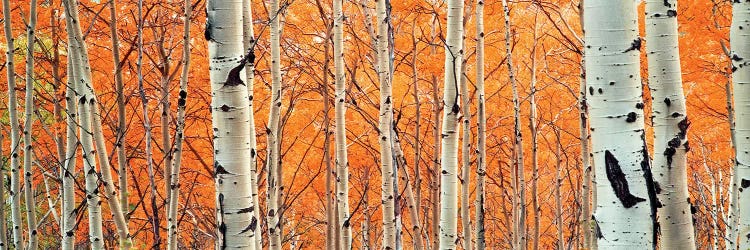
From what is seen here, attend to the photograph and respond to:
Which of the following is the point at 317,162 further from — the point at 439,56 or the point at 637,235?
the point at 637,235

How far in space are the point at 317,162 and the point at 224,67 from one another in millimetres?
11346

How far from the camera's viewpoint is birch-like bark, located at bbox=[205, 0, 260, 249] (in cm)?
284

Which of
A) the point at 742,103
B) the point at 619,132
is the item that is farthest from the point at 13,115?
the point at 742,103

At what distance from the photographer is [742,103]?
154 inches

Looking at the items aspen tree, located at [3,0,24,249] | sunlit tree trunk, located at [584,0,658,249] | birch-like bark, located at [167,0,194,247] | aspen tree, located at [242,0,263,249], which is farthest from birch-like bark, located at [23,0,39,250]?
sunlit tree trunk, located at [584,0,658,249]

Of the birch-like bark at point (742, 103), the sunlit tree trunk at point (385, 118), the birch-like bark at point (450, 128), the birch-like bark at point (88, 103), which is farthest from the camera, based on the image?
the sunlit tree trunk at point (385, 118)

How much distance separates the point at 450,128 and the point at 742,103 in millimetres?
1911

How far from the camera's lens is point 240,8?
114 inches

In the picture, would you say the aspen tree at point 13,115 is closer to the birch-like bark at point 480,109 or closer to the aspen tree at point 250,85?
the aspen tree at point 250,85

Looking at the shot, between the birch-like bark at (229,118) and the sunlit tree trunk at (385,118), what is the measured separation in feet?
8.23

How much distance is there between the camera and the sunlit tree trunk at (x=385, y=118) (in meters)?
5.36

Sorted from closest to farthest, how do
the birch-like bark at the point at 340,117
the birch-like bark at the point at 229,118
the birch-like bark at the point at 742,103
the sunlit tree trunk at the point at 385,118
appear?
1. the birch-like bark at the point at 229,118
2. the birch-like bark at the point at 742,103
3. the sunlit tree trunk at the point at 385,118
4. the birch-like bark at the point at 340,117

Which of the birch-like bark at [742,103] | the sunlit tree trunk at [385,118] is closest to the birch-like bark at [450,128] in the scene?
the sunlit tree trunk at [385,118]

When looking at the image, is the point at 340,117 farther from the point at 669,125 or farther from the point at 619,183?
the point at 619,183
